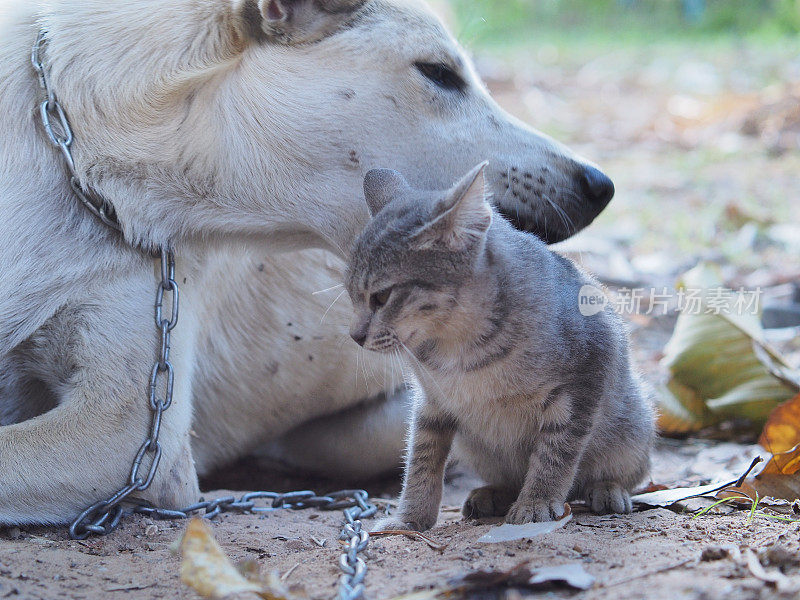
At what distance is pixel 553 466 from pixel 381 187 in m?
0.84

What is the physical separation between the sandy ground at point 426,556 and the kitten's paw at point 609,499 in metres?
0.05

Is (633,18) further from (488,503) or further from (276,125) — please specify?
(488,503)

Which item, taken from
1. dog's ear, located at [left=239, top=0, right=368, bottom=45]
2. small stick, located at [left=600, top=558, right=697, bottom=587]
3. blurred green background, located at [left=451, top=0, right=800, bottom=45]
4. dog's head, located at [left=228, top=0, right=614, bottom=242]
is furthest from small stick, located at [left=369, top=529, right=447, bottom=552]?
blurred green background, located at [left=451, top=0, right=800, bottom=45]

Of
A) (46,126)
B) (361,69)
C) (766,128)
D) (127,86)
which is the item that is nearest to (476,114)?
(361,69)

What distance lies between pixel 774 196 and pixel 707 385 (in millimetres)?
3346

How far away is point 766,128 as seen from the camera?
27.1 feet

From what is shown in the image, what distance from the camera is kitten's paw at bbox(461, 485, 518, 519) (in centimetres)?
268

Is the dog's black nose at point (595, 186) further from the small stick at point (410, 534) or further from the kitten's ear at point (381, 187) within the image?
the small stick at point (410, 534)

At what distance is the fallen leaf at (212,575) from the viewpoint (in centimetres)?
179

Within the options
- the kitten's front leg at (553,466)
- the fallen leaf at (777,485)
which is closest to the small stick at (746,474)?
the fallen leaf at (777,485)

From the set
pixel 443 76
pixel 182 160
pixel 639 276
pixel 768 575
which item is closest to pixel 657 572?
pixel 768 575

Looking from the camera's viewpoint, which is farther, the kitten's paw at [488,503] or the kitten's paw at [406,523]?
the kitten's paw at [488,503]

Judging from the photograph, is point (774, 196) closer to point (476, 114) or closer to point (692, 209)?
point (692, 209)

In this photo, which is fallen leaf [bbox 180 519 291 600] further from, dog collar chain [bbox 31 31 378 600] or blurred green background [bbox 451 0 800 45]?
blurred green background [bbox 451 0 800 45]
